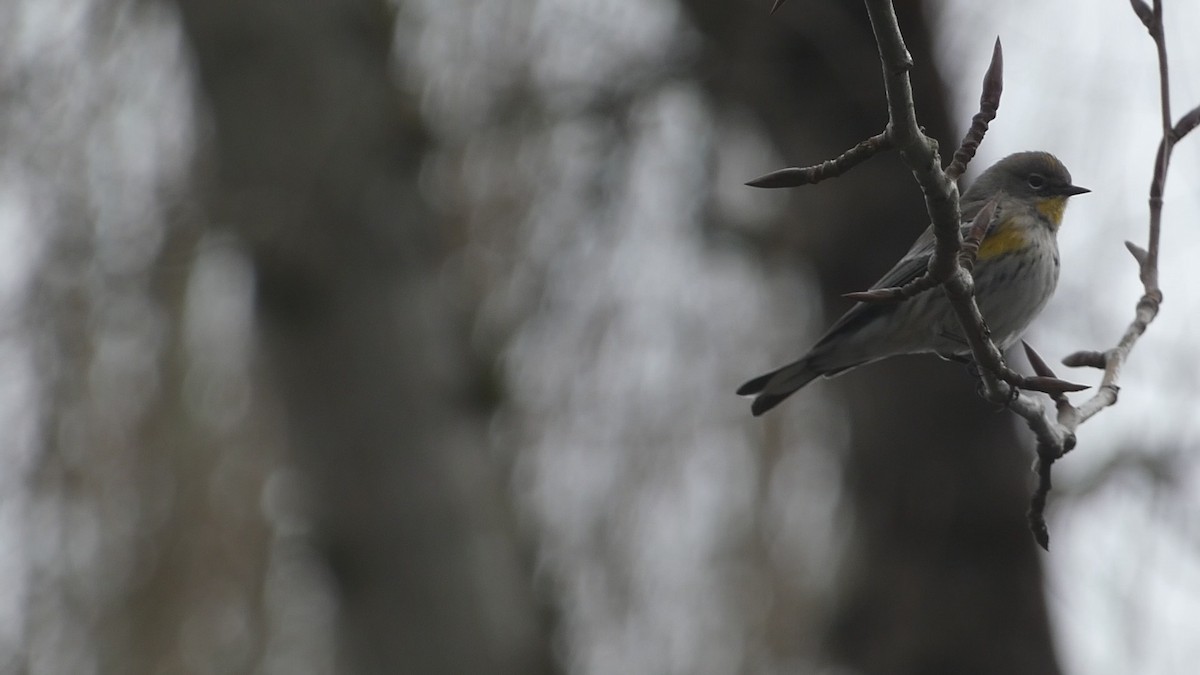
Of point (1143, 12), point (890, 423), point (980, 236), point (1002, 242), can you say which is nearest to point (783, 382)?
point (1002, 242)

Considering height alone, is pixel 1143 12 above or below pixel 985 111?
above

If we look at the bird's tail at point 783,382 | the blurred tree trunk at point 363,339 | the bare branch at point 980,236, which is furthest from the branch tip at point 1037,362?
the blurred tree trunk at point 363,339

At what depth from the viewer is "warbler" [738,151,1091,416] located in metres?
4.68

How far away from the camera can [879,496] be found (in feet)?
21.6

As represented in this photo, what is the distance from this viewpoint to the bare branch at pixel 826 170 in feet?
7.10

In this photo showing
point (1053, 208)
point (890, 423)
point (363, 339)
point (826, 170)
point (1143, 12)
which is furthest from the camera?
point (890, 423)

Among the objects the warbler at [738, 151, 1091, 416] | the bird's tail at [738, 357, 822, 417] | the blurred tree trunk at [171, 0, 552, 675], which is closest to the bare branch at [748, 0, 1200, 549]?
the warbler at [738, 151, 1091, 416]

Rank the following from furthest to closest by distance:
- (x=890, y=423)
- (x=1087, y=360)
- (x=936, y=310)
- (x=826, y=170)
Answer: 1. (x=890, y=423)
2. (x=936, y=310)
3. (x=1087, y=360)
4. (x=826, y=170)

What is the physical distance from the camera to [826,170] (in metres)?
2.24

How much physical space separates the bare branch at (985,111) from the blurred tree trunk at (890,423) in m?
3.82

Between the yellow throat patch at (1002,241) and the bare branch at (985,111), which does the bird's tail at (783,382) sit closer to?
the yellow throat patch at (1002,241)

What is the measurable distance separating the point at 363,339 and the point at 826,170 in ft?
11.6

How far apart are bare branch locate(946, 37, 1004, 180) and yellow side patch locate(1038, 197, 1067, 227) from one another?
289cm

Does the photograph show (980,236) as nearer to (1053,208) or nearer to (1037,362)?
(1037,362)
